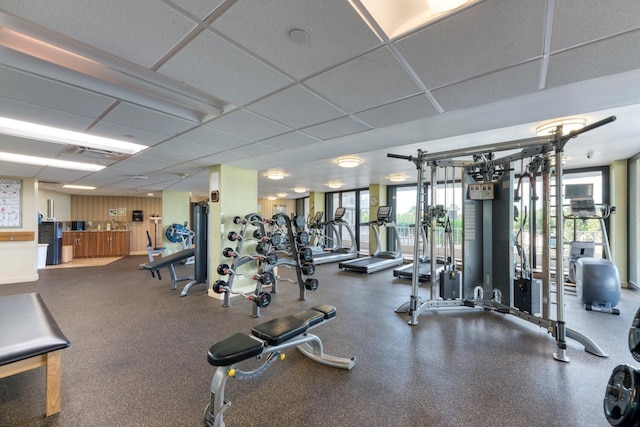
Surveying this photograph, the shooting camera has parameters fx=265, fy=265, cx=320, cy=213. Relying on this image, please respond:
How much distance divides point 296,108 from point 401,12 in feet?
3.53

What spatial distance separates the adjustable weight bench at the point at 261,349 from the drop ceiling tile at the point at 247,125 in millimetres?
1746

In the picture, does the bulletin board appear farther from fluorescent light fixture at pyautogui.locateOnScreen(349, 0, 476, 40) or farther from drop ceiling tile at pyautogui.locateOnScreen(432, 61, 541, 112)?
drop ceiling tile at pyautogui.locateOnScreen(432, 61, 541, 112)

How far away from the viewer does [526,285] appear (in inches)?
117

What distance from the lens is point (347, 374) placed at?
212 cm

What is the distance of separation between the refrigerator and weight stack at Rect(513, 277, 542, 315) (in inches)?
407

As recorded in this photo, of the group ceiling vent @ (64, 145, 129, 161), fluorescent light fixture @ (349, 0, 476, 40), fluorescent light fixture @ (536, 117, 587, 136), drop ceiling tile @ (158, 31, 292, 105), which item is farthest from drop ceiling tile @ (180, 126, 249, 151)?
fluorescent light fixture @ (536, 117, 587, 136)

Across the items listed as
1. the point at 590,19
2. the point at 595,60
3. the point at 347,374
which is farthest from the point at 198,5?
the point at 347,374

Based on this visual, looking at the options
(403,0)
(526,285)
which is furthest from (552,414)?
(403,0)

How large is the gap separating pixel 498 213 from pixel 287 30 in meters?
3.38

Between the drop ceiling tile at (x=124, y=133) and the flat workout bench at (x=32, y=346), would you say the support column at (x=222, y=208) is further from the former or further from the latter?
the flat workout bench at (x=32, y=346)

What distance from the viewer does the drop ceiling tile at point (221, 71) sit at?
1.42 m

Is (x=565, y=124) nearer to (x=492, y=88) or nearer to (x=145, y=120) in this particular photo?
(x=492, y=88)

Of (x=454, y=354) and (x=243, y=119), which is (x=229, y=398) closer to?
(x=454, y=354)

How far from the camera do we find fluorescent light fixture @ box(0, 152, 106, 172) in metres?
3.84
